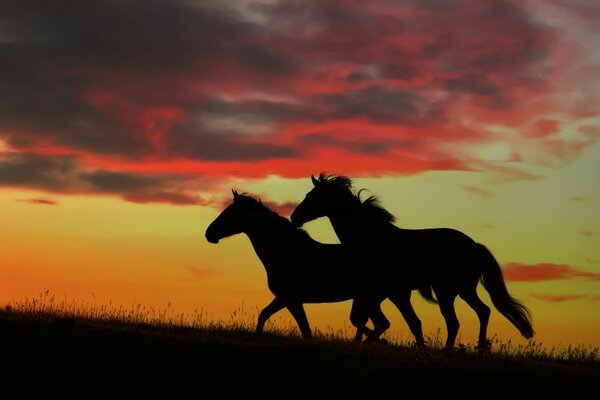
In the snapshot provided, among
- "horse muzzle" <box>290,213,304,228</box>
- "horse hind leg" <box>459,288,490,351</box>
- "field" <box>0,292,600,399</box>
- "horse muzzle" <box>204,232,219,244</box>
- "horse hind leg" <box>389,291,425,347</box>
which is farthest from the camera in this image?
"horse muzzle" <box>204,232,219,244</box>

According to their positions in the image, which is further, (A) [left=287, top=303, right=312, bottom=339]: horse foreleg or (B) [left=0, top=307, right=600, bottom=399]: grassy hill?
(A) [left=287, top=303, right=312, bottom=339]: horse foreleg

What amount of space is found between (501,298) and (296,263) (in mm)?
4431

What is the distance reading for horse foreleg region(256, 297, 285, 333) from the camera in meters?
17.4

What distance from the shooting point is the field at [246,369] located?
11.1 metres

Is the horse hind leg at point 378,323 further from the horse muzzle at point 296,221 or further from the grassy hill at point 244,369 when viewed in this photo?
the horse muzzle at point 296,221

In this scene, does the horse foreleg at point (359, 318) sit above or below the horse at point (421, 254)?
below

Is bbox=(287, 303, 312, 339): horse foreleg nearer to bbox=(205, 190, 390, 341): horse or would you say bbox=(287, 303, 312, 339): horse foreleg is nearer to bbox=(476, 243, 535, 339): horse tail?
bbox=(205, 190, 390, 341): horse

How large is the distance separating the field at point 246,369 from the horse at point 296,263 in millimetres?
2726

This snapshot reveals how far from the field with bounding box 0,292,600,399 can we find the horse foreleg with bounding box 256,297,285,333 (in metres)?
1.98

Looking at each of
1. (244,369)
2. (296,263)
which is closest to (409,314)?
(296,263)

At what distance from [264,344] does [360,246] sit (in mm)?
4204

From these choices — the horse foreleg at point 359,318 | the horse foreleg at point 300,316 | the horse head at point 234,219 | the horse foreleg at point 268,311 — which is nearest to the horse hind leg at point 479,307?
the horse foreleg at point 359,318

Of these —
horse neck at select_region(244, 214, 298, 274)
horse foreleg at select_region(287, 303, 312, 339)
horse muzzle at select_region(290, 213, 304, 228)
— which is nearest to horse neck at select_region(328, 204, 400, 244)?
horse muzzle at select_region(290, 213, 304, 228)

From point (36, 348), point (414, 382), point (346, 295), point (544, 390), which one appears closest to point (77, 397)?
point (36, 348)
